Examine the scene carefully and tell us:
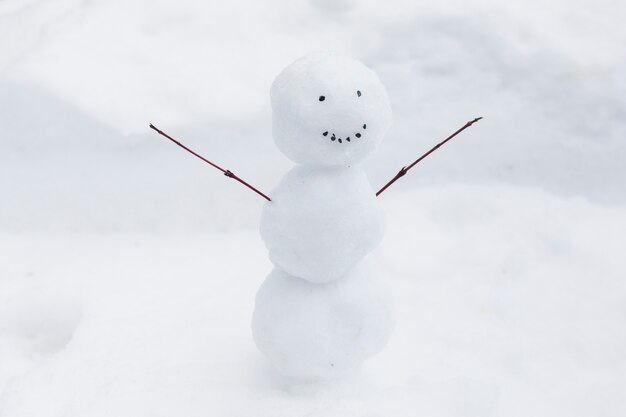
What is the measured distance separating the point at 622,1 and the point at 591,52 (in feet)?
1.31

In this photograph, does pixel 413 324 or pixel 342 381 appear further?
pixel 413 324

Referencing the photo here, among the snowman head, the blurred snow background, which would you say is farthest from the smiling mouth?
the blurred snow background

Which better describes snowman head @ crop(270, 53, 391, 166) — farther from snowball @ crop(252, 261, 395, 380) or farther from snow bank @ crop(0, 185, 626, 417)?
snow bank @ crop(0, 185, 626, 417)

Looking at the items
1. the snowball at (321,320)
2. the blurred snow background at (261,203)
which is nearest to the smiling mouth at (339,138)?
the snowball at (321,320)

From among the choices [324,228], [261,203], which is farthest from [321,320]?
[261,203]

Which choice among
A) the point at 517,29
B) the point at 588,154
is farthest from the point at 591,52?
the point at 588,154

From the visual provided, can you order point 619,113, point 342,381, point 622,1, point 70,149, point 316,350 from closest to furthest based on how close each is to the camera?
point 316,350 → point 342,381 → point 70,149 → point 619,113 → point 622,1

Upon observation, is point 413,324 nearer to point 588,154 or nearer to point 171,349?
point 171,349

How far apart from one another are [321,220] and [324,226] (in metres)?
0.01

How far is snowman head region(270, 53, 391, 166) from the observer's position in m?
1.10

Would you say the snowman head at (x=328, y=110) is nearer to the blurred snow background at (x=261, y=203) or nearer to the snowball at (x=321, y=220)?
the snowball at (x=321, y=220)

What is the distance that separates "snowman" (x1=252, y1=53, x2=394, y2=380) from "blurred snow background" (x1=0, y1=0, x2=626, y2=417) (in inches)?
4.6

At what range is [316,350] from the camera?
124 centimetres

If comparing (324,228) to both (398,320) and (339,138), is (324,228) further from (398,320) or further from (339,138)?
(398,320)
